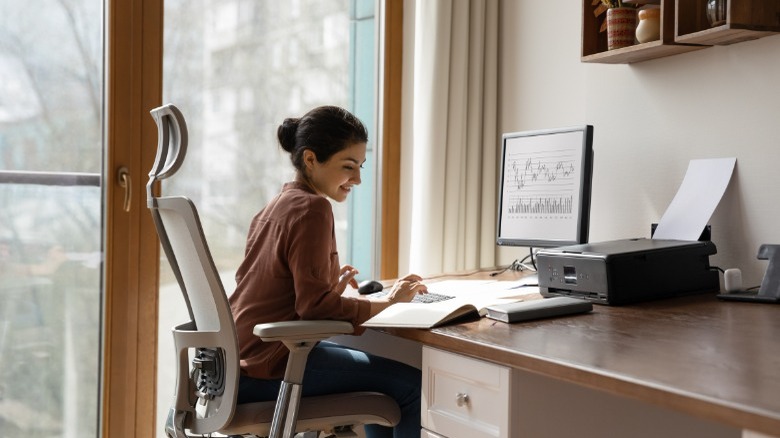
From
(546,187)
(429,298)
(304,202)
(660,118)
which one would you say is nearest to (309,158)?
(304,202)

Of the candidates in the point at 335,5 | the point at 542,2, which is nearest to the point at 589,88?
the point at 542,2

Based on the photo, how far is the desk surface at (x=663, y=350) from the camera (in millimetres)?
1127

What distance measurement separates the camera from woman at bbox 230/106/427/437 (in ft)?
6.11

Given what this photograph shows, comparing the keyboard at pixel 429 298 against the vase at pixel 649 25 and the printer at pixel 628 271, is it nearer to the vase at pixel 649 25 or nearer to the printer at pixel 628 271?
the printer at pixel 628 271

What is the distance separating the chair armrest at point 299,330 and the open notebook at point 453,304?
0.07 meters

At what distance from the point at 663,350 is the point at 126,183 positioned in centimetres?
182

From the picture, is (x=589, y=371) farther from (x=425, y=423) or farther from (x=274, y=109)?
(x=274, y=109)

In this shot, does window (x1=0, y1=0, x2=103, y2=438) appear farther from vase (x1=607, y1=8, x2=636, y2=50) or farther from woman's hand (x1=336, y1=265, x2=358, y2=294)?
vase (x1=607, y1=8, x2=636, y2=50)

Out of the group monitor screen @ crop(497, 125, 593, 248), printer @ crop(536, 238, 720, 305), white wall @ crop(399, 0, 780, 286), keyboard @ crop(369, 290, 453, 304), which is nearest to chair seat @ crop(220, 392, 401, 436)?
keyboard @ crop(369, 290, 453, 304)

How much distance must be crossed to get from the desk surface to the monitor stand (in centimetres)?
2

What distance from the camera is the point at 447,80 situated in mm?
3156

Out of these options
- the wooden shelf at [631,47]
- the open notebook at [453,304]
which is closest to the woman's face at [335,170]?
the open notebook at [453,304]

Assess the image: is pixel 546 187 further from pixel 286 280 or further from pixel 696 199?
pixel 286 280

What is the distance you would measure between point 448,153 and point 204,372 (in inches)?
61.4
